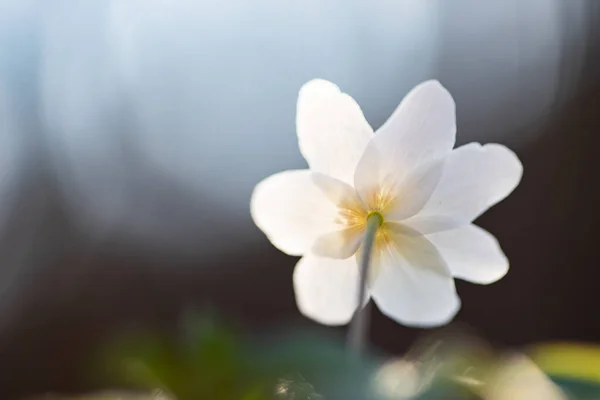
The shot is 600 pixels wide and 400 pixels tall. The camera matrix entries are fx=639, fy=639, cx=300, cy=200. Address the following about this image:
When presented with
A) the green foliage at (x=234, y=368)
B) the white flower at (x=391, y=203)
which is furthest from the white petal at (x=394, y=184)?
the green foliage at (x=234, y=368)

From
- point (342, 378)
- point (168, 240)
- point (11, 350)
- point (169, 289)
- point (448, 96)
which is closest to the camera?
point (342, 378)

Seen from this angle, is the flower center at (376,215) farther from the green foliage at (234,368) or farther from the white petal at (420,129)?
the green foliage at (234,368)

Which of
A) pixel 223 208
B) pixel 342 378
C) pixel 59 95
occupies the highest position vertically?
pixel 342 378

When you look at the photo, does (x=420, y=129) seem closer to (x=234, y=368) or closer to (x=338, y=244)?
(x=338, y=244)

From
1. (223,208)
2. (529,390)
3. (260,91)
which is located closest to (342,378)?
(529,390)

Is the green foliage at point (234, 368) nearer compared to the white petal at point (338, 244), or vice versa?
the green foliage at point (234, 368)

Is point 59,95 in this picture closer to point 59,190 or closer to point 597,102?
point 59,190

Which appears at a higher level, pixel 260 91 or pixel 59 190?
pixel 260 91

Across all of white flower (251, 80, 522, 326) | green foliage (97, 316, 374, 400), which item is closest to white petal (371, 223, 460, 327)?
white flower (251, 80, 522, 326)
